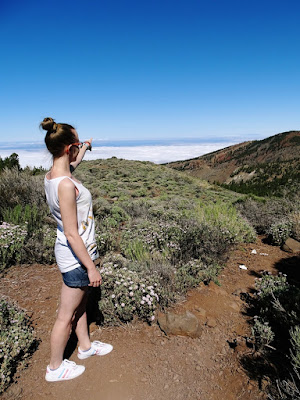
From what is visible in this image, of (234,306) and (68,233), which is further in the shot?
(234,306)

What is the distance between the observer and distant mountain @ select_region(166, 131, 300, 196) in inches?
1885

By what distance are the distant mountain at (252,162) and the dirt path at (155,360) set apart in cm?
4317

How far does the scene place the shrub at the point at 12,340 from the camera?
7.46ft

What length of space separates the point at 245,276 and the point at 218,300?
99cm

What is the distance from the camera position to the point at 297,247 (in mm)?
5422

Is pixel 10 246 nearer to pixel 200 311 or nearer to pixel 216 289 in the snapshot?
pixel 200 311

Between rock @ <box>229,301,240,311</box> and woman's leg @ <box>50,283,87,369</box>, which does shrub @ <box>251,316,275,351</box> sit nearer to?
rock @ <box>229,301,240,311</box>

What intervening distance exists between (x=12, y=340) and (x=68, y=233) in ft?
4.78

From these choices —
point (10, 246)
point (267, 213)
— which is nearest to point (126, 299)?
point (10, 246)

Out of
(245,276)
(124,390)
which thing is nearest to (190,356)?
(124,390)

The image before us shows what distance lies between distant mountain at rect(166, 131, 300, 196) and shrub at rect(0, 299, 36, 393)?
146ft

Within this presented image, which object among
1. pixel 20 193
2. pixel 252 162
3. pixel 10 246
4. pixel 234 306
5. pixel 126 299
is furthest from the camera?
pixel 252 162

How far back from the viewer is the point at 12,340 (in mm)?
2520

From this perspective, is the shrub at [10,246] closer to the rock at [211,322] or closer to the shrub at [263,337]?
the rock at [211,322]
